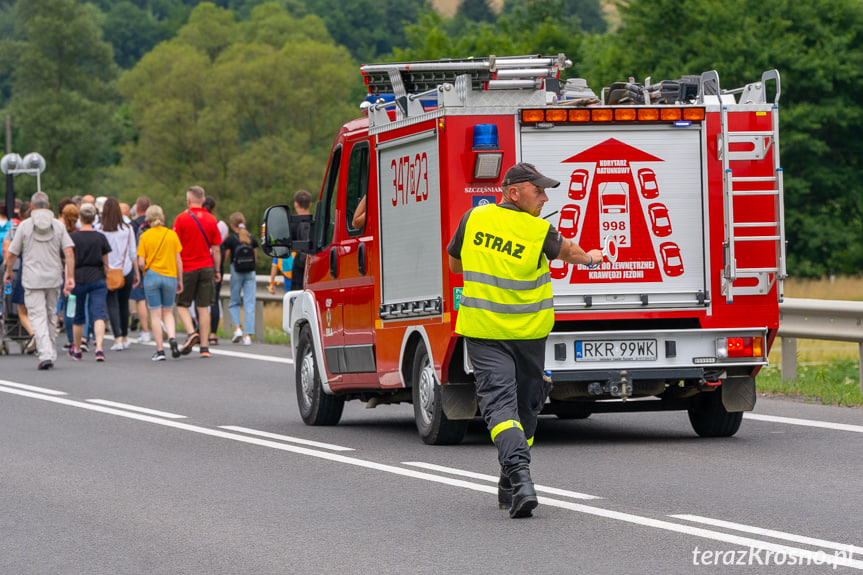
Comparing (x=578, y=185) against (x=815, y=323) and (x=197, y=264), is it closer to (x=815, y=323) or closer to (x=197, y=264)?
(x=815, y=323)

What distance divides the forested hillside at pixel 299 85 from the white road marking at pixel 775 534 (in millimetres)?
45240

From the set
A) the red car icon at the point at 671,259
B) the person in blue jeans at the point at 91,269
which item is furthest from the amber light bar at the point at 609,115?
the person in blue jeans at the point at 91,269

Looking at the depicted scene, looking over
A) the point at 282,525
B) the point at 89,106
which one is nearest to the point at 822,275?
the point at 282,525

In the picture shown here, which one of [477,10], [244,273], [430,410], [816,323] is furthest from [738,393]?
[477,10]

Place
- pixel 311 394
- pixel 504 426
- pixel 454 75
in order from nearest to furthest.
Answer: pixel 504 426 → pixel 454 75 → pixel 311 394

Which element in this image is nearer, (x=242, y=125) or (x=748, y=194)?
(x=748, y=194)

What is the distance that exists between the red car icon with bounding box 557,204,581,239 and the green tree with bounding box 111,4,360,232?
226 feet

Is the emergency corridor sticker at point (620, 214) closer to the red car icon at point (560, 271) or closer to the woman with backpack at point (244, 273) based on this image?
the red car icon at point (560, 271)

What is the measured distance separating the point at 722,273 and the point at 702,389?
78cm

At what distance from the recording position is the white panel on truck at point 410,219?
1084 cm

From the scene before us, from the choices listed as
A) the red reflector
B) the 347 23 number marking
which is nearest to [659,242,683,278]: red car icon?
the red reflector

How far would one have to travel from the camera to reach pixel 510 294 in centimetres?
827

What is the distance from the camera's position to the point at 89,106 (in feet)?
304

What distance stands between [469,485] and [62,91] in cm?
8755
